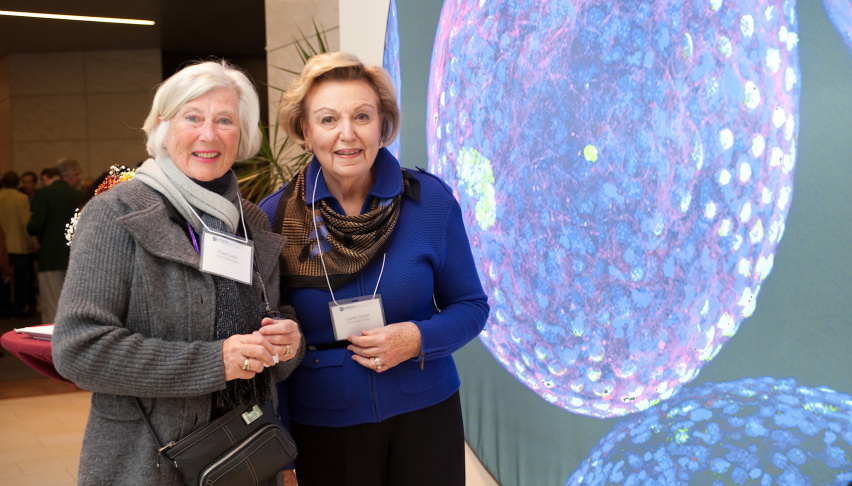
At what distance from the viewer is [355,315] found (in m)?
1.61

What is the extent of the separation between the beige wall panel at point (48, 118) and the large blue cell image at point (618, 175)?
33.8 ft

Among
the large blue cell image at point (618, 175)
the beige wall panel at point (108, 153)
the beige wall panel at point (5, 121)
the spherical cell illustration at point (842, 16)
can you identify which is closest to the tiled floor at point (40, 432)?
the large blue cell image at point (618, 175)

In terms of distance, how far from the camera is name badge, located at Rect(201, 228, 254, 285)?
1.35m

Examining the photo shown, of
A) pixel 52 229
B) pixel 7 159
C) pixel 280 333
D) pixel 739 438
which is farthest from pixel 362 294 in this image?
pixel 7 159

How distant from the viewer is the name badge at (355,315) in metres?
1.60

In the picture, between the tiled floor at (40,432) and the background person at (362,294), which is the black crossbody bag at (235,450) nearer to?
the background person at (362,294)

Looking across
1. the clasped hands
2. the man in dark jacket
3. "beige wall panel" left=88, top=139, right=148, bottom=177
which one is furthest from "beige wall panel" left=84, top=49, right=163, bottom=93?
the clasped hands

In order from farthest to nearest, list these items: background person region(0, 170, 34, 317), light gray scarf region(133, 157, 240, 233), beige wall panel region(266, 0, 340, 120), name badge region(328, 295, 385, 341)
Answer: background person region(0, 170, 34, 317)
beige wall panel region(266, 0, 340, 120)
name badge region(328, 295, 385, 341)
light gray scarf region(133, 157, 240, 233)

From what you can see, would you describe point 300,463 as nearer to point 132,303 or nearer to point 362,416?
point 362,416

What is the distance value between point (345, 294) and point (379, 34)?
2198 millimetres

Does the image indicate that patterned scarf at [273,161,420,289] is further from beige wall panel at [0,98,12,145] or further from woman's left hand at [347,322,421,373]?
beige wall panel at [0,98,12,145]

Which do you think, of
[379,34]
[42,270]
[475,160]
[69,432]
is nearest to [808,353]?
[475,160]

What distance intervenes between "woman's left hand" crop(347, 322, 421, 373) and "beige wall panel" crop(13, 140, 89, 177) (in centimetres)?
1127

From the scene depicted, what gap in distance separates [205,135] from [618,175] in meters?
1.20
